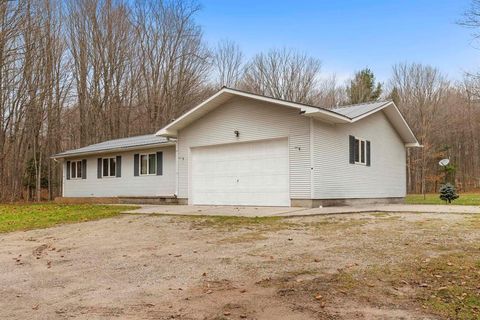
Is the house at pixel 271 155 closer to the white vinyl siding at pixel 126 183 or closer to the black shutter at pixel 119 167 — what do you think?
the white vinyl siding at pixel 126 183

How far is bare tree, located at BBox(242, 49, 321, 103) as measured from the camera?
32969mm

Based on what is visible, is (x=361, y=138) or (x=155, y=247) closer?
(x=155, y=247)

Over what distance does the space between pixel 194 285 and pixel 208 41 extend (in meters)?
29.6

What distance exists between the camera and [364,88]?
34625 mm

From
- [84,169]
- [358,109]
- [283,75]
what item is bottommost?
[84,169]

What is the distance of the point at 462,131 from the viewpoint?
33.1 m

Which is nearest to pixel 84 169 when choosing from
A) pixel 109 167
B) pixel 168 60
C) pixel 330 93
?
pixel 109 167

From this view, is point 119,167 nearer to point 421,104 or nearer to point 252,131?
point 252,131

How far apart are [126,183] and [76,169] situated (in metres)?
4.67

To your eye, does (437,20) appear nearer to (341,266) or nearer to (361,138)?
(361,138)

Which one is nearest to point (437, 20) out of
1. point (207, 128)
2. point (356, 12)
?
point (356, 12)

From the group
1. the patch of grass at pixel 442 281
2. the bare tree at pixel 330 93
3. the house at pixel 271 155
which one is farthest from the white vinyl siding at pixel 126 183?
the bare tree at pixel 330 93

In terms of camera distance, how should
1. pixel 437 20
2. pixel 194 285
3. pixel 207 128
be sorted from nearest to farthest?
pixel 194 285
pixel 437 20
pixel 207 128

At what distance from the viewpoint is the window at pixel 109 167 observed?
67.4 ft
